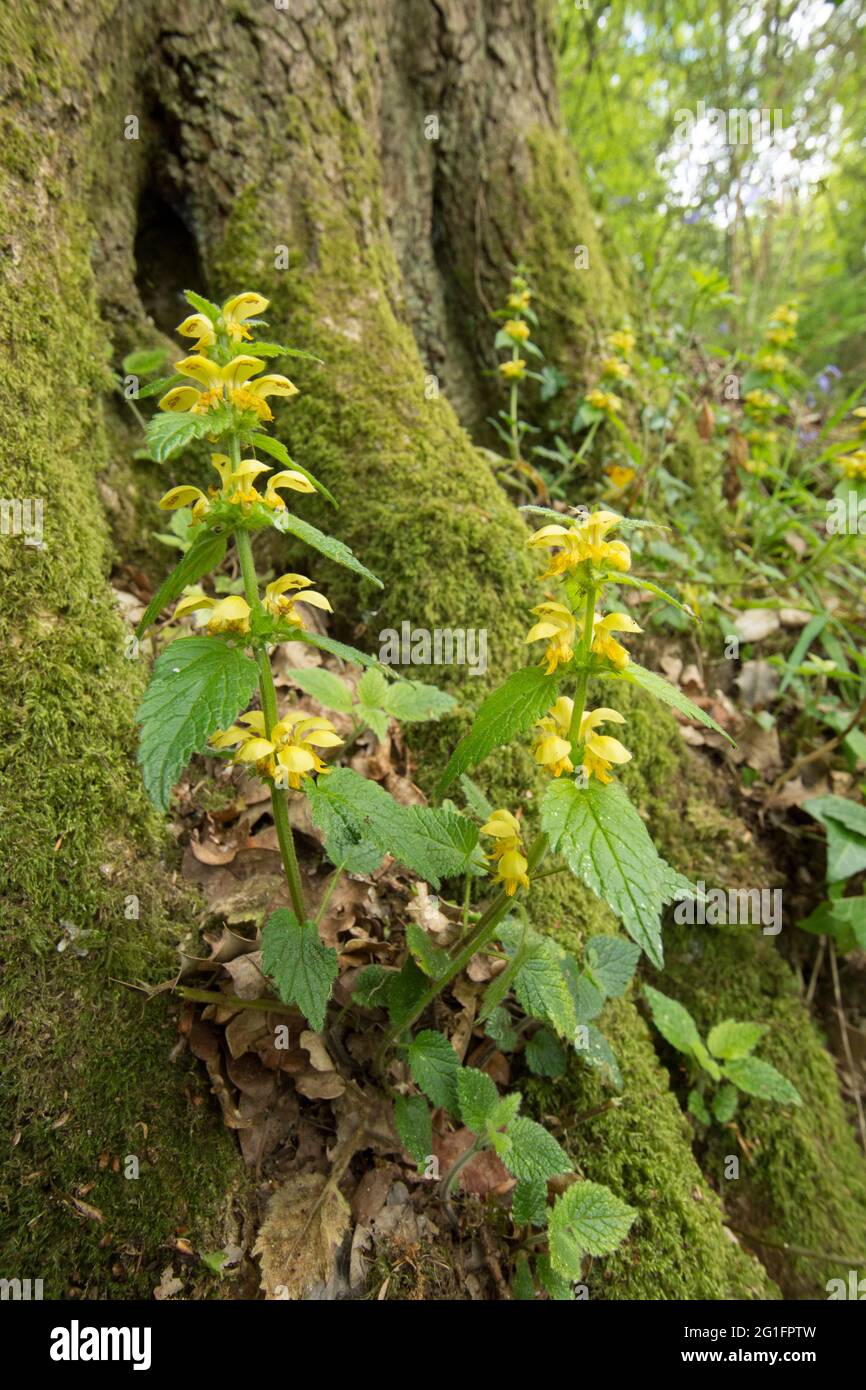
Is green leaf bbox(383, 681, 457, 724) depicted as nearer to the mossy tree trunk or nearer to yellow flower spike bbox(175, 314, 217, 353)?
the mossy tree trunk

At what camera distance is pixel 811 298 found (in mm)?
8508

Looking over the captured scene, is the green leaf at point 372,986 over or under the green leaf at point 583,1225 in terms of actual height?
over

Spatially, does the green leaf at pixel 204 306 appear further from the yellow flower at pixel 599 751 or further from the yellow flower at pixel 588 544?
the yellow flower at pixel 599 751

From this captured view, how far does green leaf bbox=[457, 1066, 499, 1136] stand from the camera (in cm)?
142

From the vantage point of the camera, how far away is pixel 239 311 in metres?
1.27

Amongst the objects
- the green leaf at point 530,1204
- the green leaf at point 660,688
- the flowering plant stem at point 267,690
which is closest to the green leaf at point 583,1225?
the green leaf at point 530,1204

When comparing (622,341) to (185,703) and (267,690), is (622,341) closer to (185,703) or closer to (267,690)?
(267,690)

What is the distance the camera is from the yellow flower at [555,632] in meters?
1.19

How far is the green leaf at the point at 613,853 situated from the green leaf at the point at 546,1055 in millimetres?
848
